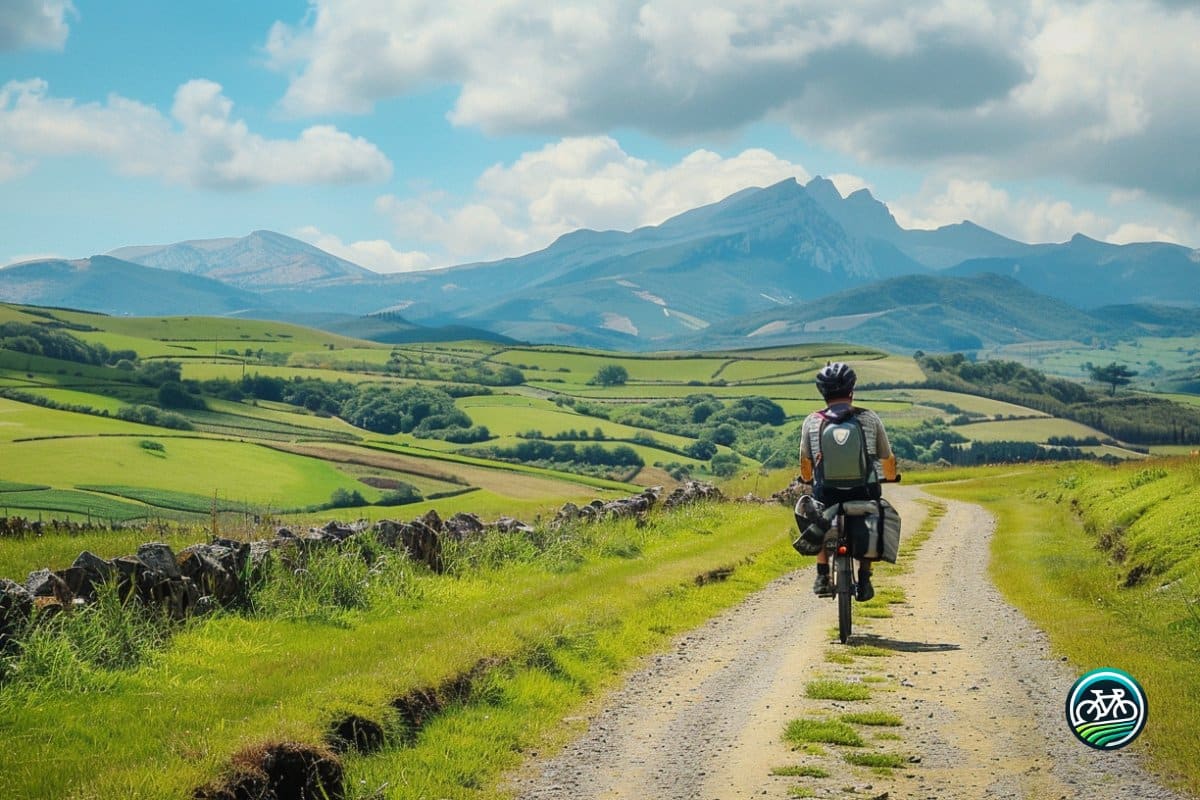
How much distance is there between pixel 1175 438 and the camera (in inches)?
5768

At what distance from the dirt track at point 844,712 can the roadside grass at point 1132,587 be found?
0.45 m

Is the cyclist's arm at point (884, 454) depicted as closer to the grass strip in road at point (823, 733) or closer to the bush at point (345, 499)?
the grass strip in road at point (823, 733)

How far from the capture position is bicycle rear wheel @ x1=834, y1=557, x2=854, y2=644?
1398 cm

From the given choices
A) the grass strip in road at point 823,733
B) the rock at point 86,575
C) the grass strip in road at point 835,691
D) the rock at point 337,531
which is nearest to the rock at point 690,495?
the rock at point 337,531

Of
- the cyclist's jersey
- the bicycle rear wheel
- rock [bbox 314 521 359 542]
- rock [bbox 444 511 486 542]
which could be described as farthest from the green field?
the bicycle rear wheel

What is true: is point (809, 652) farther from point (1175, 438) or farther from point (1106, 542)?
point (1175, 438)

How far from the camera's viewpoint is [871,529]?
14203mm

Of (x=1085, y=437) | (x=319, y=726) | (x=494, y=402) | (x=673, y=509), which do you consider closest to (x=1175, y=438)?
(x=1085, y=437)

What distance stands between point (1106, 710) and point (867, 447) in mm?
5155

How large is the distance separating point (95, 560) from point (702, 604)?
921 cm

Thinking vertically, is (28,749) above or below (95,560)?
below

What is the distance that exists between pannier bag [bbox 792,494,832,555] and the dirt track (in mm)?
1191

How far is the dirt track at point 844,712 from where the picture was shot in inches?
331

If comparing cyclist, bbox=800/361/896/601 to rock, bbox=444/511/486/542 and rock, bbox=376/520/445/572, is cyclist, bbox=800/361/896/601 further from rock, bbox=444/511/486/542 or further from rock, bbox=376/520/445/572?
rock, bbox=444/511/486/542
